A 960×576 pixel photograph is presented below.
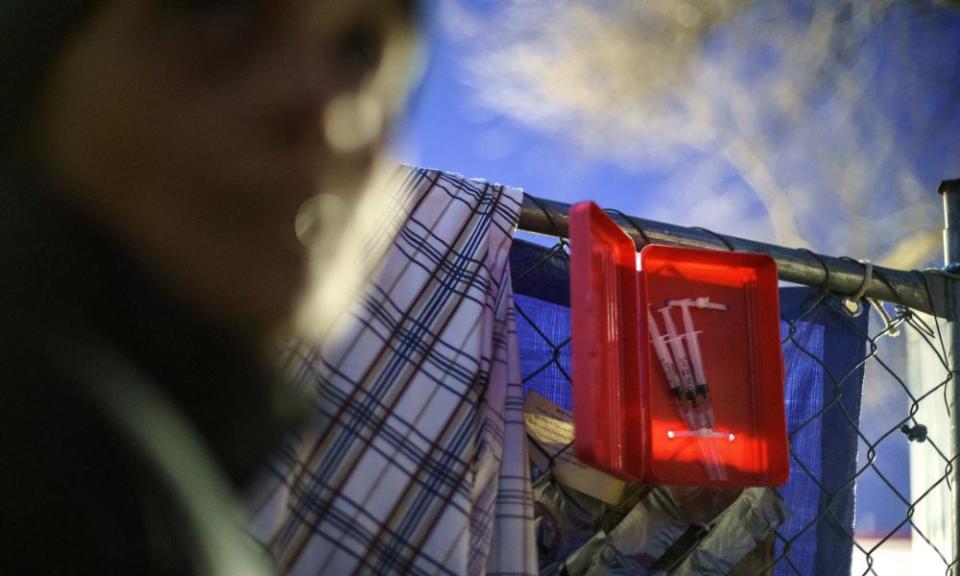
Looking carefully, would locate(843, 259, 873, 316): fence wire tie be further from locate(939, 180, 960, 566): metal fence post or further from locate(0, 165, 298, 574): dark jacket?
locate(0, 165, 298, 574): dark jacket

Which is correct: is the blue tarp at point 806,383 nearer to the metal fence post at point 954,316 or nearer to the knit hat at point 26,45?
the metal fence post at point 954,316

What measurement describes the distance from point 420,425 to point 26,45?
37cm

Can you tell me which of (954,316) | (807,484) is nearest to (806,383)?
(807,484)

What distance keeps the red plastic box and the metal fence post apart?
0.31 m

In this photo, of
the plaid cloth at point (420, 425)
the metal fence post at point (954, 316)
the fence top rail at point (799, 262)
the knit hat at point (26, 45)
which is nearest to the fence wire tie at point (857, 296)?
the fence top rail at point (799, 262)

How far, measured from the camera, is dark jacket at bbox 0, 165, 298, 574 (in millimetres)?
328

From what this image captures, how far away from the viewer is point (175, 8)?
378mm

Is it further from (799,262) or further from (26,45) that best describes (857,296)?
(26,45)

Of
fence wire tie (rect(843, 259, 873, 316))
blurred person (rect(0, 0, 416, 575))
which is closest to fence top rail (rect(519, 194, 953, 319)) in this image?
fence wire tie (rect(843, 259, 873, 316))

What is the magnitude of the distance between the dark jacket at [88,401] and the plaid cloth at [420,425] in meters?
0.18

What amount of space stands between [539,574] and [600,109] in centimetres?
242

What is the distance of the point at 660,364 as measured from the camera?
0.81 m

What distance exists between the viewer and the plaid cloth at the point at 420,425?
0.59 m

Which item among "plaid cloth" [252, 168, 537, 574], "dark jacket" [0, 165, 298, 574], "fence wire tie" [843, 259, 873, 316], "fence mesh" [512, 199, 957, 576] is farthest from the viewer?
"fence wire tie" [843, 259, 873, 316]
